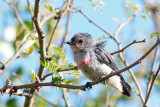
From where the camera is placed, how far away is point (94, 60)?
4371mm

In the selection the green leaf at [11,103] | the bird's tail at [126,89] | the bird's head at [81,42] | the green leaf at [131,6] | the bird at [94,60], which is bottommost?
the green leaf at [11,103]

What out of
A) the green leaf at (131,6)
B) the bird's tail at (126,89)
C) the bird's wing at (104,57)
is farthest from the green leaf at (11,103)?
the green leaf at (131,6)

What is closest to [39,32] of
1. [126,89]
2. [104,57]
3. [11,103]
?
[104,57]

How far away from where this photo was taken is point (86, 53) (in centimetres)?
449

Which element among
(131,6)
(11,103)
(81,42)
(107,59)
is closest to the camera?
(131,6)

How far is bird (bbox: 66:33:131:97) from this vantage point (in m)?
4.23

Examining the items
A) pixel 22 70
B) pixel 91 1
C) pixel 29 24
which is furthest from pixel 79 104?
pixel 91 1

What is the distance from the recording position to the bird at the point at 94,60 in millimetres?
4231

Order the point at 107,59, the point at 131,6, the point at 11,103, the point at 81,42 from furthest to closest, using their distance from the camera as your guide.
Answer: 1. the point at 11,103
2. the point at 81,42
3. the point at 107,59
4. the point at 131,6

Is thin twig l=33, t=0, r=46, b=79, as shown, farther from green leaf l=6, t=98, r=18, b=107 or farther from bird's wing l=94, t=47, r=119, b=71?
green leaf l=6, t=98, r=18, b=107

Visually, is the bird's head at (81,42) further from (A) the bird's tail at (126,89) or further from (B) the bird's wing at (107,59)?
(A) the bird's tail at (126,89)

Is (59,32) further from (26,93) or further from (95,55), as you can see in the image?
(26,93)

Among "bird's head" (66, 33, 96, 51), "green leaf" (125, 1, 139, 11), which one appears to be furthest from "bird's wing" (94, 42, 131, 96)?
"green leaf" (125, 1, 139, 11)

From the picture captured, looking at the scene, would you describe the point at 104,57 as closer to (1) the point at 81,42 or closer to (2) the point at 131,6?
(1) the point at 81,42
